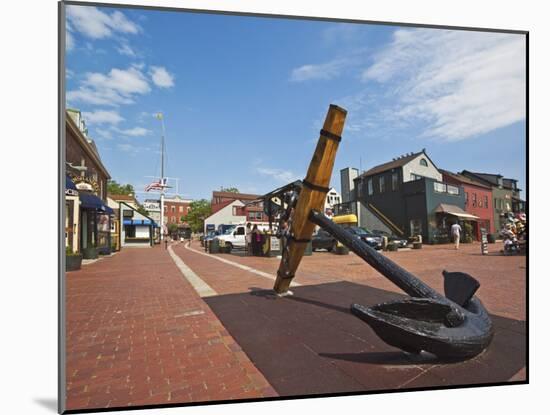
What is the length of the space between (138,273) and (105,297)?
308 cm

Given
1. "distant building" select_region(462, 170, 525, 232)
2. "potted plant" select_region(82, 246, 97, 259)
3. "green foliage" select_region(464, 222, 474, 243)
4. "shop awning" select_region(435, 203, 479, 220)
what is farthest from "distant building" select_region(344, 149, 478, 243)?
"potted plant" select_region(82, 246, 97, 259)

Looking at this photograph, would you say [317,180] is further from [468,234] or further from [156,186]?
[468,234]

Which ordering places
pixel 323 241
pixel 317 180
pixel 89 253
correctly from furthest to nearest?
1. pixel 323 241
2. pixel 89 253
3. pixel 317 180

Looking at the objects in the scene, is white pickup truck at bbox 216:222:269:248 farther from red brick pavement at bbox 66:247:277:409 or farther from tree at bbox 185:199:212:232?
red brick pavement at bbox 66:247:277:409

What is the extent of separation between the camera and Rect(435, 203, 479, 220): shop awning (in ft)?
60.0

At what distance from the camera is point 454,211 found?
18.9m

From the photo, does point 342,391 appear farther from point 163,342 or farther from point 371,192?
point 371,192

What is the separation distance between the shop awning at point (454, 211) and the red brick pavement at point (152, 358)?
18.7 m

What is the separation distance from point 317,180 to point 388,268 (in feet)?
4.40

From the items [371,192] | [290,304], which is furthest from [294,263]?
[371,192]

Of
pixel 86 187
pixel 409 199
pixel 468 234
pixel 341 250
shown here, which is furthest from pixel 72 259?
pixel 468 234

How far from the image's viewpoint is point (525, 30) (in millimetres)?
3277

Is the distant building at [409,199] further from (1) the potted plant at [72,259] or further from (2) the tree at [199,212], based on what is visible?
(1) the potted plant at [72,259]

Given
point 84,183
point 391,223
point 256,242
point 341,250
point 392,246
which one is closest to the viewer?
point 84,183
